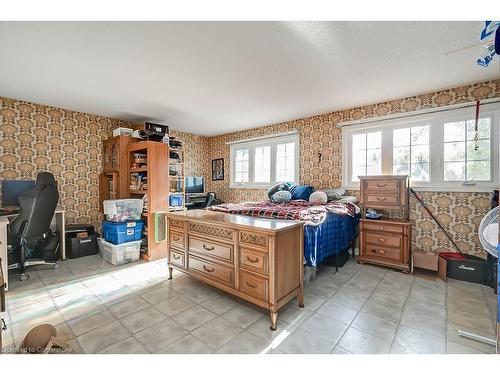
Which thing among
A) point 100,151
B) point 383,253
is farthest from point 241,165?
point 383,253

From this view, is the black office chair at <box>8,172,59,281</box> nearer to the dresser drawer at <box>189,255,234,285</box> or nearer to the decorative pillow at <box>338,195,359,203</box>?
the dresser drawer at <box>189,255,234,285</box>

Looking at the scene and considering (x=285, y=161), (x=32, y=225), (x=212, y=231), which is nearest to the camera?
(x=212, y=231)

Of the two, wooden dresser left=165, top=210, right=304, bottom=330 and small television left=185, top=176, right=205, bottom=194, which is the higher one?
small television left=185, top=176, right=205, bottom=194

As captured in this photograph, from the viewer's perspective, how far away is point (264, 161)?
200 inches

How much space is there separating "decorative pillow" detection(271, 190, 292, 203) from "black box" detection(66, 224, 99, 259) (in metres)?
2.99

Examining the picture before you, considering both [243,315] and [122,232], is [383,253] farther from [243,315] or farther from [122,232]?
[122,232]

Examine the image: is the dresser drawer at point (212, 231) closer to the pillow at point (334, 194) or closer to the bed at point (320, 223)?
the bed at point (320, 223)

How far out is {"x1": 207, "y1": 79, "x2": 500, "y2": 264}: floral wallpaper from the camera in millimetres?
2881

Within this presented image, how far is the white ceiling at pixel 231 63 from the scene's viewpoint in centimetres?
183

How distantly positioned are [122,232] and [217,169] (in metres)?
3.05

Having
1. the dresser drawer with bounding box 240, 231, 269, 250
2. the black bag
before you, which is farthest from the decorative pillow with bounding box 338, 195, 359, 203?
the dresser drawer with bounding box 240, 231, 269, 250

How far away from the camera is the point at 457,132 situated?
301 cm
